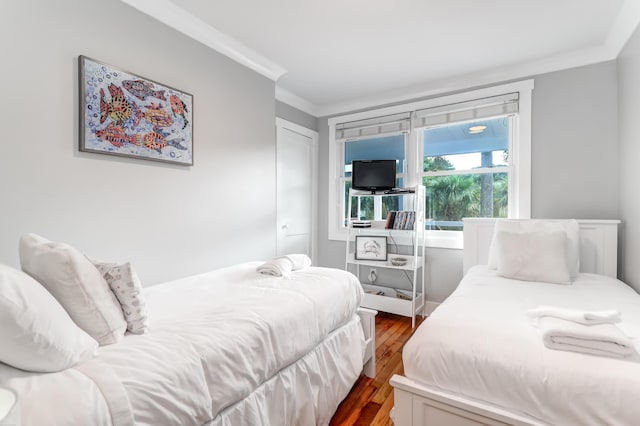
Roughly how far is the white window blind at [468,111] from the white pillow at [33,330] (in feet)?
11.2

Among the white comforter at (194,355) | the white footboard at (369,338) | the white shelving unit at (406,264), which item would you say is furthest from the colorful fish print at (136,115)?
the white shelving unit at (406,264)

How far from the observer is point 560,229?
232 centimetres

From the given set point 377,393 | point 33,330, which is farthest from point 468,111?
point 33,330

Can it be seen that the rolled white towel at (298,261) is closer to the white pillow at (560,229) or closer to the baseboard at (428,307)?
the white pillow at (560,229)

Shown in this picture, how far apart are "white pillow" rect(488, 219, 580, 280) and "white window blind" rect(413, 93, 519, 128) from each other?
1.17m

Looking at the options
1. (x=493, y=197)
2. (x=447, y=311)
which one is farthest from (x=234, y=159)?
(x=493, y=197)

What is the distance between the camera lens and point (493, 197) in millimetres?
3150

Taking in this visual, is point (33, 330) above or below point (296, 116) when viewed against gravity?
below

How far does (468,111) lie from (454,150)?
0.41 meters

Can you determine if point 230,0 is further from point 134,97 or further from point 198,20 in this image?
point 134,97

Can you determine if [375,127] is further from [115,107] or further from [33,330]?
[33,330]

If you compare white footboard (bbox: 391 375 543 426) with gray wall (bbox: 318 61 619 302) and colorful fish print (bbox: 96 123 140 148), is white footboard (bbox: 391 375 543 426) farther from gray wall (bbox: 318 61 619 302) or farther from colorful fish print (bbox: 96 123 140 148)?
gray wall (bbox: 318 61 619 302)

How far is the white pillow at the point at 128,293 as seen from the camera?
1163 mm

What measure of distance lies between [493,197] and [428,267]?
0.99 metres
